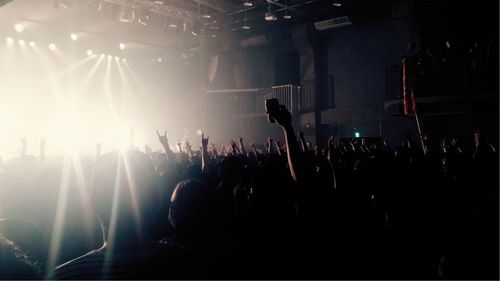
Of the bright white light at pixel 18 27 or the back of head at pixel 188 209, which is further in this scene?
the bright white light at pixel 18 27

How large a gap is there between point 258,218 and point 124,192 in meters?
2.52

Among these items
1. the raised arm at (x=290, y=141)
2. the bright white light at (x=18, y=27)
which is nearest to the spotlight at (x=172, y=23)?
the bright white light at (x=18, y=27)

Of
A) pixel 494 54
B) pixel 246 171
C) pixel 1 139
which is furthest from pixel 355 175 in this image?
pixel 1 139

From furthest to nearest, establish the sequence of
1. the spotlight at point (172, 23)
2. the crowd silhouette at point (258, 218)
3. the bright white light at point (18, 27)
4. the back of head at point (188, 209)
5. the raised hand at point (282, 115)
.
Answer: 1. the spotlight at point (172, 23)
2. the bright white light at point (18, 27)
3. the back of head at point (188, 209)
4. the raised hand at point (282, 115)
5. the crowd silhouette at point (258, 218)

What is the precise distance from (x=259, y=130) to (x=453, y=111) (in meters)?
9.44

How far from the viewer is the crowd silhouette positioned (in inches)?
69.6

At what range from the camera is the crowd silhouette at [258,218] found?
1767 mm

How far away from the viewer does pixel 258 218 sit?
13.7ft

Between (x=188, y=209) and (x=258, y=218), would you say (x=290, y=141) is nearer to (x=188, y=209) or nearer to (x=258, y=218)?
(x=188, y=209)

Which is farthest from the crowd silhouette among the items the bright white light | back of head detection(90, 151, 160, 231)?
the bright white light

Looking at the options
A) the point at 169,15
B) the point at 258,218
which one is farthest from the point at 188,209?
the point at 169,15

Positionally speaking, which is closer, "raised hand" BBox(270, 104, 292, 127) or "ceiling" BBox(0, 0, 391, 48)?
"raised hand" BBox(270, 104, 292, 127)

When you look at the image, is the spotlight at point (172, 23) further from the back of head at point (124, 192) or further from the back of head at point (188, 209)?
the back of head at point (124, 192)

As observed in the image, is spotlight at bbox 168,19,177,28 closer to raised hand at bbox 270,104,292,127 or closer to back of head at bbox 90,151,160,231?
raised hand at bbox 270,104,292,127
